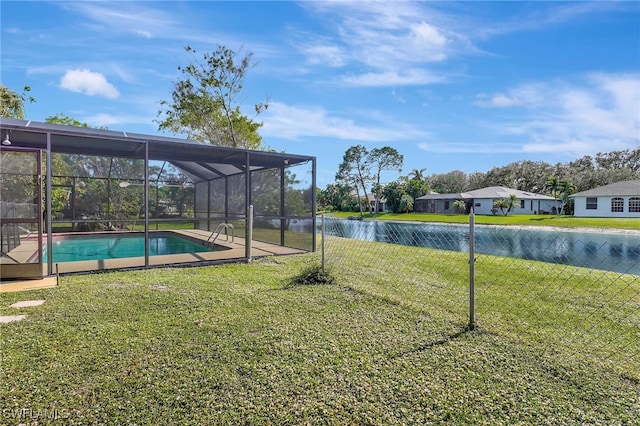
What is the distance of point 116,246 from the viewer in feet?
30.8

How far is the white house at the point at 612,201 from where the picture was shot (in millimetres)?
26906

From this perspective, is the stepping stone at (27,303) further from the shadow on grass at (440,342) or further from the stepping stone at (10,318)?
the shadow on grass at (440,342)

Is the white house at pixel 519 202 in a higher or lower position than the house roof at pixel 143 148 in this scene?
lower

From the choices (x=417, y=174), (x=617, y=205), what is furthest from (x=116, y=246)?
(x=417, y=174)

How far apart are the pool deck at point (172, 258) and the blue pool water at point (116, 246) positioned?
2.23ft

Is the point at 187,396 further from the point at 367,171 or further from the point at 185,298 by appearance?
the point at 367,171

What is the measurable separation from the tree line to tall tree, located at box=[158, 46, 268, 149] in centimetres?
1553

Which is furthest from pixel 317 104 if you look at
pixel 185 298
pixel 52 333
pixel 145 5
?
pixel 52 333

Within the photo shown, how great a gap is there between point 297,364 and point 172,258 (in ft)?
17.6

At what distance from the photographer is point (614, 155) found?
136ft

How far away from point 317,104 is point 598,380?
1442cm

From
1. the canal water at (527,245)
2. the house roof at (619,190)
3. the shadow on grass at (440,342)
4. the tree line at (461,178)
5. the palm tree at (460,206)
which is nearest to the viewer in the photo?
the shadow on grass at (440,342)

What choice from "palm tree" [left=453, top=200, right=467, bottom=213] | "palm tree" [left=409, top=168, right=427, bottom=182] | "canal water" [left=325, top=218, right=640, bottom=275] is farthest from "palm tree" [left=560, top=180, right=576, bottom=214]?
"canal water" [left=325, top=218, right=640, bottom=275]

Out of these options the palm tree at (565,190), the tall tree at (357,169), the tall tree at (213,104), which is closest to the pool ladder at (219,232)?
the tall tree at (213,104)
